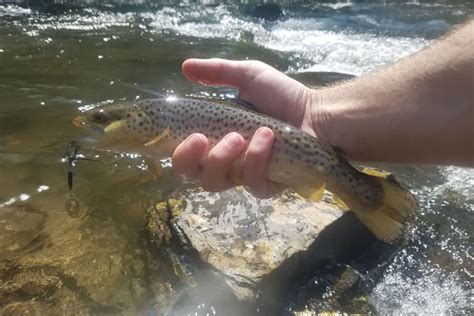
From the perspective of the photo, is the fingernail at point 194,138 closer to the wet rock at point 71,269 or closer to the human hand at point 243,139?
the human hand at point 243,139

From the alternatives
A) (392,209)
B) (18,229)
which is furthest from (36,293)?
(392,209)

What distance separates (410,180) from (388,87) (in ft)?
8.37

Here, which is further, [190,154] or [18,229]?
[18,229]

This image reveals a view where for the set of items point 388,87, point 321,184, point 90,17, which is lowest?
point 90,17

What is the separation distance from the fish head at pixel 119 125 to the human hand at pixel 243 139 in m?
0.40

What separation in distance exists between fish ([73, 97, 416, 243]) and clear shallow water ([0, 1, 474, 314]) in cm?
94

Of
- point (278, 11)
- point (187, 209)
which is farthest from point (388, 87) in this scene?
point (278, 11)

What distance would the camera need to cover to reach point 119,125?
352 centimetres

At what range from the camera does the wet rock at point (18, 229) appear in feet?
13.8

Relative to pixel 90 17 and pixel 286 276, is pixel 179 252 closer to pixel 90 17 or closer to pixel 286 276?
pixel 286 276

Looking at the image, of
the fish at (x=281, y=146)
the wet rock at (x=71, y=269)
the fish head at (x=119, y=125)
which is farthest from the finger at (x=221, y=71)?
the wet rock at (x=71, y=269)

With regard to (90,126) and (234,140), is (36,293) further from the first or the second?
(234,140)

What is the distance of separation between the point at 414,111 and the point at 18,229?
330 cm

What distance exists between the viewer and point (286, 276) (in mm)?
3986
